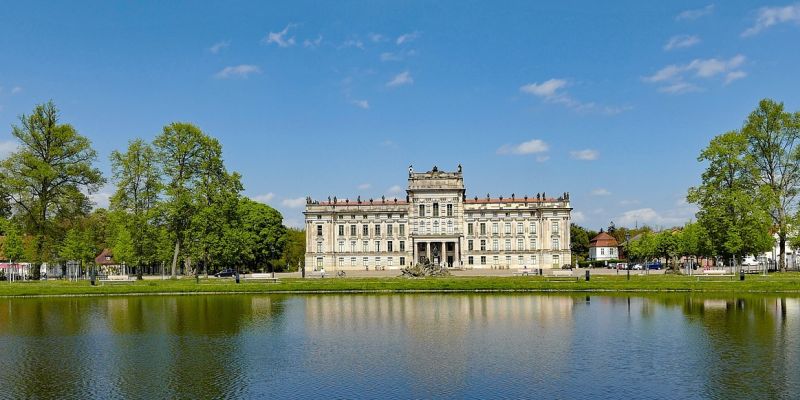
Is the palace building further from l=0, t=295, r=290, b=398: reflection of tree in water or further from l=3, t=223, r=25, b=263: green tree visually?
l=0, t=295, r=290, b=398: reflection of tree in water

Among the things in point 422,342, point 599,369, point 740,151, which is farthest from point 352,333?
point 740,151

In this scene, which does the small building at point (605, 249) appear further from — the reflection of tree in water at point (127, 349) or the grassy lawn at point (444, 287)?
the reflection of tree in water at point (127, 349)

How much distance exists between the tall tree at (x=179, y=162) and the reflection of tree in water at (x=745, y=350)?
43422mm

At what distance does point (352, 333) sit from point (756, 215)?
144 ft

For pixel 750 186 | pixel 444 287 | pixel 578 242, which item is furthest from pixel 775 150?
pixel 578 242

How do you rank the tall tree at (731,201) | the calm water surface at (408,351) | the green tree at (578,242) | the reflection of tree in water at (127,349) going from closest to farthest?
1. the calm water surface at (408,351)
2. the reflection of tree in water at (127,349)
3. the tall tree at (731,201)
4. the green tree at (578,242)

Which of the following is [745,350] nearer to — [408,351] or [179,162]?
[408,351]

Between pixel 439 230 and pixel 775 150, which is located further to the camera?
pixel 439 230

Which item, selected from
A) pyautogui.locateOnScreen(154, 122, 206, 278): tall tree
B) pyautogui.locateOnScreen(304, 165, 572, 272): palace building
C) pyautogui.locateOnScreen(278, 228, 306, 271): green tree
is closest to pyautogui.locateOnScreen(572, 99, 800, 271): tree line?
pyautogui.locateOnScreen(304, 165, 572, 272): palace building

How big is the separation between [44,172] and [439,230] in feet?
168

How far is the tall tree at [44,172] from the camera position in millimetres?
57688

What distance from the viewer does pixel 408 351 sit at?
2356cm

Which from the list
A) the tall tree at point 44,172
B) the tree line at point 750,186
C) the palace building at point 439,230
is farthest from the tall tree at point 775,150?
the tall tree at point 44,172

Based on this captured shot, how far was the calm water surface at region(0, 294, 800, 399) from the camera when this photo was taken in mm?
18141
